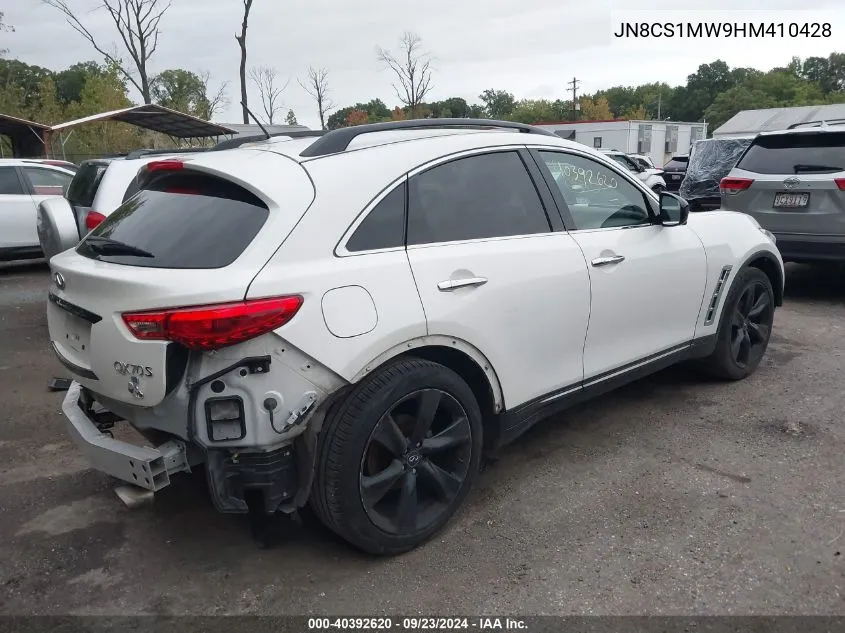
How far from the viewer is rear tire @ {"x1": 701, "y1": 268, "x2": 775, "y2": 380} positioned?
181 inches

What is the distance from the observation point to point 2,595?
2.72m

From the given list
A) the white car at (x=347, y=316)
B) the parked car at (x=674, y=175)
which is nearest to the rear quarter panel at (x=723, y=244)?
the white car at (x=347, y=316)

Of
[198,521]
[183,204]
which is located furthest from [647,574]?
[183,204]

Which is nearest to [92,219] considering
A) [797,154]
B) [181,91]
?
[797,154]

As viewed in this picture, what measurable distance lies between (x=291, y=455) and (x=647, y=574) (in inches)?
58.1

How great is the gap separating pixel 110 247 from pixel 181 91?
5701 centimetres

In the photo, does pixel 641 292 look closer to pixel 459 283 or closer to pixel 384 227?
pixel 459 283

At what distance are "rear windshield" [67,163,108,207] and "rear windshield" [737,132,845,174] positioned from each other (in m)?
6.70

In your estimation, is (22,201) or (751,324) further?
(22,201)

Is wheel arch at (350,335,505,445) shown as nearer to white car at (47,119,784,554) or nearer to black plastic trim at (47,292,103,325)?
white car at (47,119,784,554)

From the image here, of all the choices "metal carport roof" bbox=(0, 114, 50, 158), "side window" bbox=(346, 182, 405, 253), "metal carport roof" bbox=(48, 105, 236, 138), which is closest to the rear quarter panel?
"side window" bbox=(346, 182, 405, 253)

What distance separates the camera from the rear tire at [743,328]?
181 inches

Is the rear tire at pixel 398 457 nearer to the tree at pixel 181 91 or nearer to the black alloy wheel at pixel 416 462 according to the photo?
the black alloy wheel at pixel 416 462

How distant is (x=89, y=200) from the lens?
670 centimetres
